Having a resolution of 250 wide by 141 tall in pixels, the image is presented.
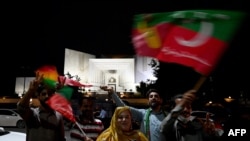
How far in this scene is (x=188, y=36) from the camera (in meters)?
3.76

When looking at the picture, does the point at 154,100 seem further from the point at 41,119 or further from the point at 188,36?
the point at 41,119

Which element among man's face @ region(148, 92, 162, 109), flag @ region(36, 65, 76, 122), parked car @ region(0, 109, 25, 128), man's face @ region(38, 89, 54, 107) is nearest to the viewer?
man's face @ region(38, 89, 54, 107)

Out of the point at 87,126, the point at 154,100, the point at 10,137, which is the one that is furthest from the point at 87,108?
the point at 10,137

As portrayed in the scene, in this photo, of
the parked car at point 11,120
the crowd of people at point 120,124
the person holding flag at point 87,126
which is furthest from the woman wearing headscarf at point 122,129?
the parked car at point 11,120

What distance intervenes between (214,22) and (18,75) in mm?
58624

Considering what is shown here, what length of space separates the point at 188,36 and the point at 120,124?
1.25 m

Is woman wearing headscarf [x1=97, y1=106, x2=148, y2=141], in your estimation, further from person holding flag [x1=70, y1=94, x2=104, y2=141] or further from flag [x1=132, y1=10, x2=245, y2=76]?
person holding flag [x1=70, y1=94, x2=104, y2=141]

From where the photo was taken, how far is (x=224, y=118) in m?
6.40

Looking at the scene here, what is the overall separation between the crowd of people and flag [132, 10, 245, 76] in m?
0.59

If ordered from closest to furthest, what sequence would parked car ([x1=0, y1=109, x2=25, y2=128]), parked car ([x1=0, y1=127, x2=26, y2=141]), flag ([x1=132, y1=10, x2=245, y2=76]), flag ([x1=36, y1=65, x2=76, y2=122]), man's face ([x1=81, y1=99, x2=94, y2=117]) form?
flag ([x1=132, y1=10, x2=245, y2=76]) → flag ([x1=36, y1=65, x2=76, y2=122]) → man's face ([x1=81, y1=99, x2=94, y2=117]) → parked car ([x1=0, y1=127, x2=26, y2=141]) → parked car ([x1=0, y1=109, x2=25, y2=128])

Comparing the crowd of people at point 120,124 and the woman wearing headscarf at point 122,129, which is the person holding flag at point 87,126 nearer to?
the crowd of people at point 120,124

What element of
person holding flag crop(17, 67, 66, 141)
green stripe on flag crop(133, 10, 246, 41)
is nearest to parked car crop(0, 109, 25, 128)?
person holding flag crop(17, 67, 66, 141)

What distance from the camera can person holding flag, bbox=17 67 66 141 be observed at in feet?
14.2

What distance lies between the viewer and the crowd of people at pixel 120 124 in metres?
3.94
